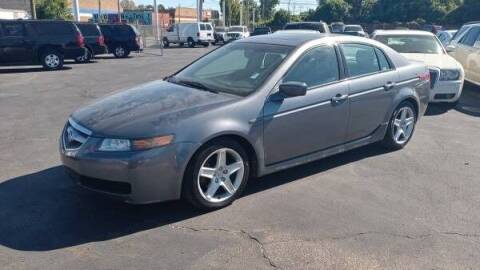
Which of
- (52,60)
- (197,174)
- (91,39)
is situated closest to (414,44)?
(197,174)

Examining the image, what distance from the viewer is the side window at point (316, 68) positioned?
4844mm

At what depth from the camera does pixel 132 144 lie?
382 cm

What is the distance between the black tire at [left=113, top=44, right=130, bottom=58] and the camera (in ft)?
77.9

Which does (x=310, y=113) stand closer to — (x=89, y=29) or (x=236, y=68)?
(x=236, y=68)

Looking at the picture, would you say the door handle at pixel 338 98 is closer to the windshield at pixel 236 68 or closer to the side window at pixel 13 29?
the windshield at pixel 236 68

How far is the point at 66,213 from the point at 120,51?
68.5 ft

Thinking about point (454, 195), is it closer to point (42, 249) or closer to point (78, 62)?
point (42, 249)

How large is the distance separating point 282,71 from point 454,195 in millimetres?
2238

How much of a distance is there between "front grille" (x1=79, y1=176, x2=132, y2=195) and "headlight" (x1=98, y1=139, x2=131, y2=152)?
0.28 metres

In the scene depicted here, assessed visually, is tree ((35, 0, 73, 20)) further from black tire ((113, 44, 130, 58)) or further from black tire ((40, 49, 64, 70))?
black tire ((40, 49, 64, 70))

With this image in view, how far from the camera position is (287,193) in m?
4.73

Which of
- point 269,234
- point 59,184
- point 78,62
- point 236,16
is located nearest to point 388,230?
point 269,234

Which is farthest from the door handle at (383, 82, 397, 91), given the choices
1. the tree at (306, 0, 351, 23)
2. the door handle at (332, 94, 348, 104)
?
the tree at (306, 0, 351, 23)

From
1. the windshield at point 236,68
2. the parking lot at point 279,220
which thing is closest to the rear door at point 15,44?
the parking lot at point 279,220
